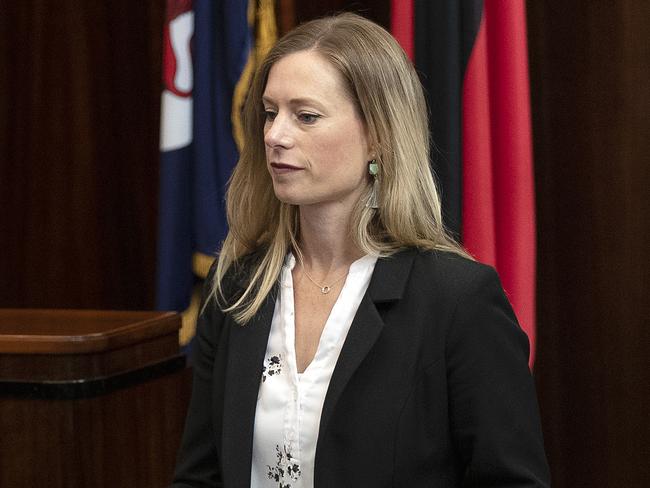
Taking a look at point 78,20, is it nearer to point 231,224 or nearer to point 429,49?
point 429,49

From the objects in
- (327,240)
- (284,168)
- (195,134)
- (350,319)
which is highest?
(195,134)

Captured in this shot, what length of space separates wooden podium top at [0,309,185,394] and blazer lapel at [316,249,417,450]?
2.84 ft

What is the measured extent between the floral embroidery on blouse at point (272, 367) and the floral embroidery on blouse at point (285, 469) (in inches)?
5.0

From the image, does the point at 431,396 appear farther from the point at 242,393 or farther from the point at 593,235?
the point at 593,235

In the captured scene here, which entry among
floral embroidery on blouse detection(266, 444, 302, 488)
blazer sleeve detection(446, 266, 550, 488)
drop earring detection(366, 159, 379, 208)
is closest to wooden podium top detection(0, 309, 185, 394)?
floral embroidery on blouse detection(266, 444, 302, 488)

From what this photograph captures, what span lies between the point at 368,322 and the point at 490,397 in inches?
9.1

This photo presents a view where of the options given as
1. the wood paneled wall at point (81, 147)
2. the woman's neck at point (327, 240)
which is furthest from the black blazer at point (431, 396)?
the wood paneled wall at point (81, 147)

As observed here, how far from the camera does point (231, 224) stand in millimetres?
1889

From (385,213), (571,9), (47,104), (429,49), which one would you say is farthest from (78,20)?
(385,213)

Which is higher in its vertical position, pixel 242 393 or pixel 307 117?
pixel 307 117

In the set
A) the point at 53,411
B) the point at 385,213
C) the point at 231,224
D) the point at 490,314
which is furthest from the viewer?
the point at 53,411

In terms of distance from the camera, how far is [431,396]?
1.57 meters

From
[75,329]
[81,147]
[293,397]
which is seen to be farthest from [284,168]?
[81,147]

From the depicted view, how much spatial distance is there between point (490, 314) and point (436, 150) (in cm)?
116
